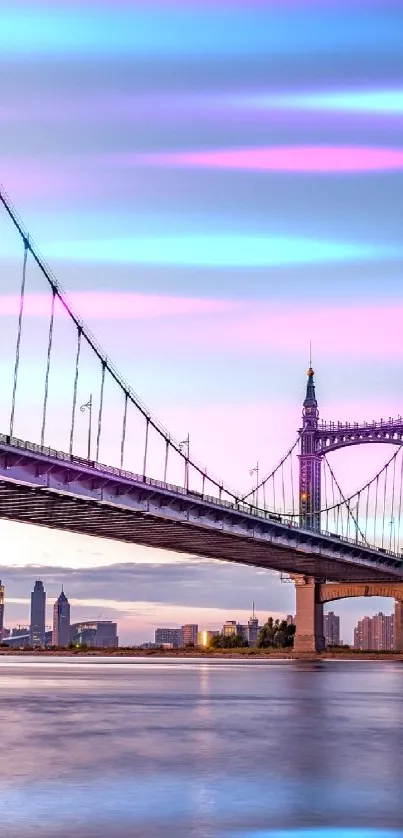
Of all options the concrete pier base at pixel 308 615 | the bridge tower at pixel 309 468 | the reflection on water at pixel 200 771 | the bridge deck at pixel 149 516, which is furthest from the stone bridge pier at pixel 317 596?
the reflection on water at pixel 200 771

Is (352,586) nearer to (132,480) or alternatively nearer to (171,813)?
(132,480)

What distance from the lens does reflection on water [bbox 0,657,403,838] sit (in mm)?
15555

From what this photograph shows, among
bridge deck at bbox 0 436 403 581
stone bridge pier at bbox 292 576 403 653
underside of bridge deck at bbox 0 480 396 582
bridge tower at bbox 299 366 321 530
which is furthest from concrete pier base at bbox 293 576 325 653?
bridge deck at bbox 0 436 403 581

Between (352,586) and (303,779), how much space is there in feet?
431

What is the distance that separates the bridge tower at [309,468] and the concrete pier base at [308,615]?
25.9ft

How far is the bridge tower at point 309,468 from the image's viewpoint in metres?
146

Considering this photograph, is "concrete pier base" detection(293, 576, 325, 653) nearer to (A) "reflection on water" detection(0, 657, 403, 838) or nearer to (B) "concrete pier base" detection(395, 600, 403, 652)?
(B) "concrete pier base" detection(395, 600, 403, 652)

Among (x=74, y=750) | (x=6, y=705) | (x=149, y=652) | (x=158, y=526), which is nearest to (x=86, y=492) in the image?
(x=158, y=526)

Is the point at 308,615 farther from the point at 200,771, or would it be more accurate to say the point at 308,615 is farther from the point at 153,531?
the point at 200,771

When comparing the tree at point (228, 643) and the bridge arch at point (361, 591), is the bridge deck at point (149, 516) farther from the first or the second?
the tree at point (228, 643)

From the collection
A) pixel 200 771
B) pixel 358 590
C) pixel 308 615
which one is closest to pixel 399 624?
pixel 358 590

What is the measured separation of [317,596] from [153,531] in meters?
55.2

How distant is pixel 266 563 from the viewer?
13288 centimetres

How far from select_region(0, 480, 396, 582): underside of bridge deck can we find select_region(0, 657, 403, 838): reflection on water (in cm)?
3781
